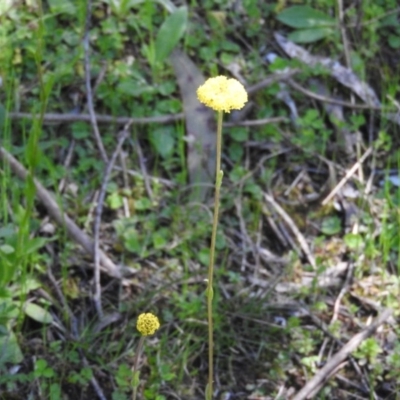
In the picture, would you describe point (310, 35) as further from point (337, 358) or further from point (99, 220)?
point (337, 358)

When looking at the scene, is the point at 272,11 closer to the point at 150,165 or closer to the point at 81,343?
the point at 150,165

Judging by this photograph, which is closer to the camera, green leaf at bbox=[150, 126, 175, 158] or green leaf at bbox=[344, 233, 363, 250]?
green leaf at bbox=[344, 233, 363, 250]

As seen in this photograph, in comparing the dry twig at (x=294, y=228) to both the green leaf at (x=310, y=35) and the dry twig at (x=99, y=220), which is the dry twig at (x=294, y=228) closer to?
the dry twig at (x=99, y=220)

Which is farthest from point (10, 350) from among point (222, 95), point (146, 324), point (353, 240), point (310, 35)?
point (310, 35)

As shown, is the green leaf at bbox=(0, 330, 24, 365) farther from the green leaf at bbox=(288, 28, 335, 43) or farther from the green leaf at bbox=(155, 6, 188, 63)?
the green leaf at bbox=(288, 28, 335, 43)

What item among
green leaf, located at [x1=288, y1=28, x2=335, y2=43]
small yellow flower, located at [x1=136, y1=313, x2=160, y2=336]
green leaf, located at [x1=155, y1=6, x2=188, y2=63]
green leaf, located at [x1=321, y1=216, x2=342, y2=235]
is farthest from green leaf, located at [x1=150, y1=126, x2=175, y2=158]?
small yellow flower, located at [x1=136, y1=313, x2=160, y2=336]

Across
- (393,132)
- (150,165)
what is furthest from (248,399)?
(393,132)

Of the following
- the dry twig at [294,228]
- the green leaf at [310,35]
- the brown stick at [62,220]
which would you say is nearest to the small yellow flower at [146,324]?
the brown stick at [62,220]
